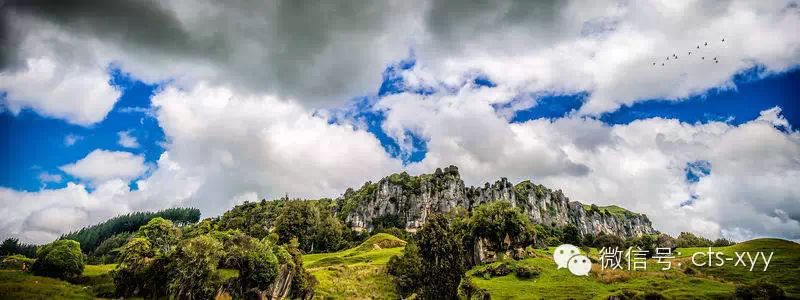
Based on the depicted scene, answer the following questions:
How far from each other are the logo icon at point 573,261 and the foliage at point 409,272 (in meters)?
27.7

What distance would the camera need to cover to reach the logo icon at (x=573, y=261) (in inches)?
3031

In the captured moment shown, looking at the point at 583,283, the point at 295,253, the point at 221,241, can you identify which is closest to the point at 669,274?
the point at 583,283

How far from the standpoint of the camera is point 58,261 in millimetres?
68000

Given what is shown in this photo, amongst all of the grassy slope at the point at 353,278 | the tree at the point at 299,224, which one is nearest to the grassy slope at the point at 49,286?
the grassy slope at the point at 353,278

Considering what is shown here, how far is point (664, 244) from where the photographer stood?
106500mm

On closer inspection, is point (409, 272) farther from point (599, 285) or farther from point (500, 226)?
point (599, 285)

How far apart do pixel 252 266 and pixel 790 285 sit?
75991 millimetres

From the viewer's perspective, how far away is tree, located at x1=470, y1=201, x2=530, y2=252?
308 ft

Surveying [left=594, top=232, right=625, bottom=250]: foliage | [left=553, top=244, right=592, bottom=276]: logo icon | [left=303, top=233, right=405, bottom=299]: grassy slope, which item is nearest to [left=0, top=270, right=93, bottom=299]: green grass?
[left=303, top=233, right=405, bottom=299]: grassy slope

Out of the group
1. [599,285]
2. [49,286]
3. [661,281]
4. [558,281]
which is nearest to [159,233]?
[49,286]

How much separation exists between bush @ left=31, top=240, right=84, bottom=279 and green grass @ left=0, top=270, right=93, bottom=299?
97.1 inches

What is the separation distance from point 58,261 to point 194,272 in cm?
2774

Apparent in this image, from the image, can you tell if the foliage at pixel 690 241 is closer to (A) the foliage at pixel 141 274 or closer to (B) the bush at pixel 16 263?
(A) the foliage at pixel 141 274

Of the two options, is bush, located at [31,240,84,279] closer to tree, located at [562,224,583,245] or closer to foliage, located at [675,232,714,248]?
foliage, located at [675,232,714,248]
